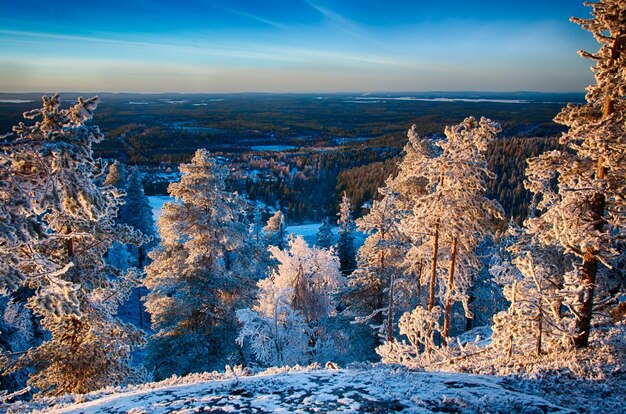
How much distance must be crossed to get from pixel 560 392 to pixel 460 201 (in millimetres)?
6145

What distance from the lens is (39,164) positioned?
546 cm

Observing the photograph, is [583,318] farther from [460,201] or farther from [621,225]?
[460,201]

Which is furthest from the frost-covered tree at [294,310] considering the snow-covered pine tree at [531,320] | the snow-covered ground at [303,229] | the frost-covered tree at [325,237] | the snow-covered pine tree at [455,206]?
the snow-covered ground at [303,229]

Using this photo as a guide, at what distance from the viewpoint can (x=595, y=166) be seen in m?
7.77

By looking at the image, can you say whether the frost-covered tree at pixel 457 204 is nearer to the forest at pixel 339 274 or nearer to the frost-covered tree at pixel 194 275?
the forest at pixel 339 274

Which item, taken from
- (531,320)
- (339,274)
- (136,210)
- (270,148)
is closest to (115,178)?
(136,210)

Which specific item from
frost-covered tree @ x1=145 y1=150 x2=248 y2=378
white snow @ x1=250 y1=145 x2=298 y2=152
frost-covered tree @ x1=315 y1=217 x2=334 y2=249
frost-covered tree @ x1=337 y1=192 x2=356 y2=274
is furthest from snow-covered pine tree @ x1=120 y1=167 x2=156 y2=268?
white snow @ x1=250 y1=145 x2=298 y2=152

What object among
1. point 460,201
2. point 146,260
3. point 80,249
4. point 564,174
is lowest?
point 146,260

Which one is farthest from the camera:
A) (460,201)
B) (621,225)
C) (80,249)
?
(460,201)

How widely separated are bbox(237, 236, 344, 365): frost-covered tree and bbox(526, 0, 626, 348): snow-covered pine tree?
11579 millimetres

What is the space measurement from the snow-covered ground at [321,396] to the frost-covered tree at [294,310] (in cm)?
811

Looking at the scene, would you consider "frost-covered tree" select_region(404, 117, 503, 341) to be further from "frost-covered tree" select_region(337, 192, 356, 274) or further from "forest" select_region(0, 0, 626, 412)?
"frost-covered tree" select_region(337, 192, 356, 274)

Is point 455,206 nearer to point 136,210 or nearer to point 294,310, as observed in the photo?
point 294,310

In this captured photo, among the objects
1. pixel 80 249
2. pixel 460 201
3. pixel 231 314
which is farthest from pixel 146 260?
pixel 460 201
